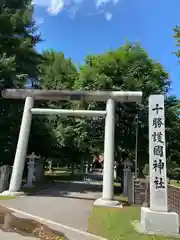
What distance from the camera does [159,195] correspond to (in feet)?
21.2

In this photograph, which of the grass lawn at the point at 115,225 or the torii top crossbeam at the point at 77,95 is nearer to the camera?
the grass lawn at the point at 115,225

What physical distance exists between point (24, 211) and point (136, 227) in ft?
12.3

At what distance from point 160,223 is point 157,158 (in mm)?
1756

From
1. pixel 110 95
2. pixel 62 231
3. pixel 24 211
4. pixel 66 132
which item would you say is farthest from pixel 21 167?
pixel 66 132

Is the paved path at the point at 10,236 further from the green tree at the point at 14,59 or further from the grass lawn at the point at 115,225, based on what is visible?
the green tree at the point at 14,59

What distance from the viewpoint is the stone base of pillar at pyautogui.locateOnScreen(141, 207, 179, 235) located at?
19.5 ft

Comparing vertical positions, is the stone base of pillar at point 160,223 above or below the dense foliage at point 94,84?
below

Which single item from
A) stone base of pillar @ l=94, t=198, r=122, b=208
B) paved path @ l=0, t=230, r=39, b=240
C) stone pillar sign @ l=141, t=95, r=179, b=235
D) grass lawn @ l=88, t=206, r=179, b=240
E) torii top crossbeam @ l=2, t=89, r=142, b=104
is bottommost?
paved path @ l=0, t=230, r=39, b=240

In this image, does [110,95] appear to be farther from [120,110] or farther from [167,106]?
[167,106]

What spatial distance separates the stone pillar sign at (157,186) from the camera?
19.7 ft

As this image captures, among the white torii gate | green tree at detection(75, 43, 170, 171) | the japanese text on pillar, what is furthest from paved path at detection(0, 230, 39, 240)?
green tree at detection(75, 43, 170, 171)

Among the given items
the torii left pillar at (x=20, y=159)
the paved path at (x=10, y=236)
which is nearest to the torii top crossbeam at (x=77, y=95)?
the torii left pillar at (x=20, y=159)

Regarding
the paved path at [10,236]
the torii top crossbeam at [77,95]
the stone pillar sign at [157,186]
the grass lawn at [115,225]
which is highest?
the torii top crossbeam at [77,95]

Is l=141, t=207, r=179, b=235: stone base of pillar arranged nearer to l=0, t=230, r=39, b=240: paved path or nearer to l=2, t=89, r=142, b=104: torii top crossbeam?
l=0, t=230, r=39, b=240: paved path
